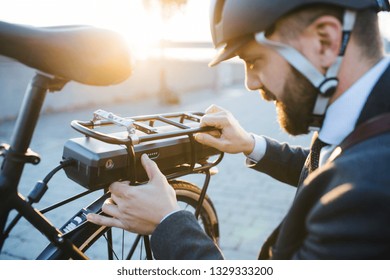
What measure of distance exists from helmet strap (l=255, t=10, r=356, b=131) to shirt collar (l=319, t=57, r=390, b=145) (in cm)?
4

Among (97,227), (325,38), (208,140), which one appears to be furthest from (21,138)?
(325,38)

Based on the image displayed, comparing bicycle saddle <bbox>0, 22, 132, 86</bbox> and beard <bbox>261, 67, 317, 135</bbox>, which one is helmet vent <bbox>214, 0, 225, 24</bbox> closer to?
beard <bbox>261, 67, 317, 135</bbox>

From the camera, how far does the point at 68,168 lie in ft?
5.26

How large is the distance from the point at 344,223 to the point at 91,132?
103cm

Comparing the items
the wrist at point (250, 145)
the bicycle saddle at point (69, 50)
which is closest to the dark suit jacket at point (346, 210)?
the bicycle saddle at point (69, 50)

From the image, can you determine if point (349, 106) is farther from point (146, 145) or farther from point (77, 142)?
point (77, 142)

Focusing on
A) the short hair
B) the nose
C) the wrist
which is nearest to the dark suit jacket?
the short hair

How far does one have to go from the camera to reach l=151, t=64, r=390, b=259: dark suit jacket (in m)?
1.01

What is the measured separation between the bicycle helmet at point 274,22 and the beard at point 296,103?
0.02 metres

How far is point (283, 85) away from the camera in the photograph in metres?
1.51

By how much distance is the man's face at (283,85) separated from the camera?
58.1 inches

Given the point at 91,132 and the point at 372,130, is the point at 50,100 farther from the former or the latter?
the point at 372,130

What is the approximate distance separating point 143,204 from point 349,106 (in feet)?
2.96
